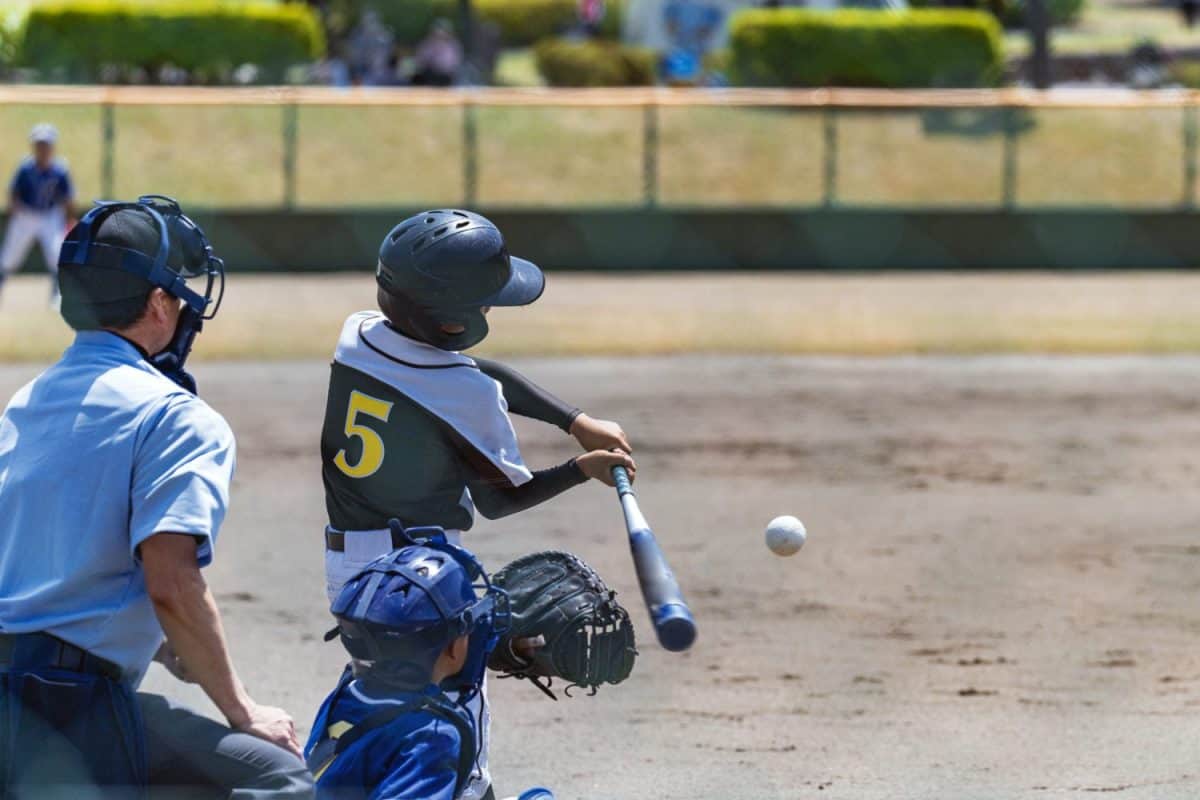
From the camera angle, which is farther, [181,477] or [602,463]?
[602,463]

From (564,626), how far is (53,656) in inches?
46.5

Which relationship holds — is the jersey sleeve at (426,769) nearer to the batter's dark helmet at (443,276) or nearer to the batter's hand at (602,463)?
the batter's hand at (602,463)

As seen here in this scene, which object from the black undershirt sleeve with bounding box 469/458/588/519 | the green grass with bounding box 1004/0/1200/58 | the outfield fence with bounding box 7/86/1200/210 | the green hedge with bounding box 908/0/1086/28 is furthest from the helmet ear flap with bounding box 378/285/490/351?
the green hedge with bounding box 908/0/1086/28

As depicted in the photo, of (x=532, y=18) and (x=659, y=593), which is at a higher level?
(x=532, y=18)

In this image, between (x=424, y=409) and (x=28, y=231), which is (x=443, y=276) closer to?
(x=424, y=409)

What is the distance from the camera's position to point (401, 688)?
3465 mm

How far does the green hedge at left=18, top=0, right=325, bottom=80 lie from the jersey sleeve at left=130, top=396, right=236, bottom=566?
2754 centimetres

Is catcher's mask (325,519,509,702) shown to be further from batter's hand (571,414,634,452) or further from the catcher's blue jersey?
batter's hand (571,414,634,452)

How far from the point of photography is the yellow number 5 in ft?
13.5

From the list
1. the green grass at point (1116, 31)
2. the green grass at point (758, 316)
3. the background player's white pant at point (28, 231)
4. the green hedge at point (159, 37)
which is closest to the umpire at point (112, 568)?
the green grass at point (758, 316)

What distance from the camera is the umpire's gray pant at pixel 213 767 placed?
3383mm

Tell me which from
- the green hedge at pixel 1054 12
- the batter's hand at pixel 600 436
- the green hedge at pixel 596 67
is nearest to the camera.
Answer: the batter's hand at pixel 600 436

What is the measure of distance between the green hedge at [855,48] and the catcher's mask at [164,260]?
1049 inches

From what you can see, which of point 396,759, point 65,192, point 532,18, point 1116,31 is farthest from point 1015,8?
point 396,759
